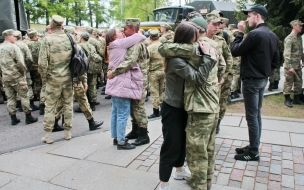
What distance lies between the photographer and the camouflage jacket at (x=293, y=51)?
23.1 ft

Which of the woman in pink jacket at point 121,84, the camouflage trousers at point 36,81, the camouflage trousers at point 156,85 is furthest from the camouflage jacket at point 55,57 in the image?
the camouflage trousers at point 36,81

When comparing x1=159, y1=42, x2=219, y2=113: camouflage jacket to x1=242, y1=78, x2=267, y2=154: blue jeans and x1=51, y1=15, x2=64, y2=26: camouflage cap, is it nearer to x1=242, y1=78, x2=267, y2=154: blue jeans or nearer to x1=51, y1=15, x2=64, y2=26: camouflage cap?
x1=242, y1=78, x2=267, y2=154: blue jeans

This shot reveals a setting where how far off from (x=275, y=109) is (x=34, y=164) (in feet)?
17.9

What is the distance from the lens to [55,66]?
15.6 feet

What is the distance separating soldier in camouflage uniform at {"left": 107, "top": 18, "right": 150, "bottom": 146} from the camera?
4.23 metres

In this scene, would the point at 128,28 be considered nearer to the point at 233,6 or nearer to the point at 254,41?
the point at 254,41

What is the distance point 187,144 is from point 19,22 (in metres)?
8.71

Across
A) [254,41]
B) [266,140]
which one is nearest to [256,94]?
[254,41]

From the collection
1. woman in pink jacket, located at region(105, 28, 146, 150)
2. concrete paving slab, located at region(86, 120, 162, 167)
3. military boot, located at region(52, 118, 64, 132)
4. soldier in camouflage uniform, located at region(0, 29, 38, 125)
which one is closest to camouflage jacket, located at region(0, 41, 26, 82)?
soldier in camouflage uniform, located at region(0, 29, 38, 125)

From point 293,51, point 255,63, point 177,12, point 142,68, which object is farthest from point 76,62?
point 177,12

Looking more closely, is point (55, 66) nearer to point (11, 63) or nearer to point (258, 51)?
point (11, 63)

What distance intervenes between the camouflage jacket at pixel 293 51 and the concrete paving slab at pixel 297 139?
264 centimetres

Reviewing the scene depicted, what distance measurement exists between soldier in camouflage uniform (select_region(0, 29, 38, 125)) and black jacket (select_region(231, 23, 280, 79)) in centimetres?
465

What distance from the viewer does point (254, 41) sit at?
12.5 ft
